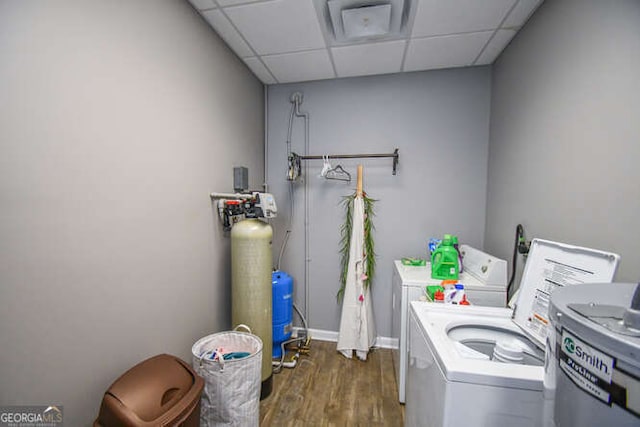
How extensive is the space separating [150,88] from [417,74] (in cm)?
220

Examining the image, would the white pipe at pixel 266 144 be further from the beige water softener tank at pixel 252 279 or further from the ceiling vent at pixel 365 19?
the ceiling vent at pixel 365 19

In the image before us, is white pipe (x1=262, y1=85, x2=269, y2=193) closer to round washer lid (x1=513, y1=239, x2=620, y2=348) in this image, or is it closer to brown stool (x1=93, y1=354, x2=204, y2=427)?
brown stool (x1=93, y1=354, x2=204, y2=427)

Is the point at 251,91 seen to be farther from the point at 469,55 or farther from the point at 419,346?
the point at 419,346

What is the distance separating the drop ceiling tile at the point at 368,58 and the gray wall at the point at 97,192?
3.53 ft

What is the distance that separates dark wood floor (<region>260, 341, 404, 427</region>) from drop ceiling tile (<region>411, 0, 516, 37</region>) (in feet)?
8.76

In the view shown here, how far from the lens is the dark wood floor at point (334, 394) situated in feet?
5.33

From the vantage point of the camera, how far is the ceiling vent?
1.55 meters

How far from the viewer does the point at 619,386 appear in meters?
0.37

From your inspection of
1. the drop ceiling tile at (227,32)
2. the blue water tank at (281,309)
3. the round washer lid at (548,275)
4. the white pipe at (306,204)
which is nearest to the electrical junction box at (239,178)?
the white pipe at (306,204)

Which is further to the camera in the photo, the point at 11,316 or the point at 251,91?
the point at 251,91

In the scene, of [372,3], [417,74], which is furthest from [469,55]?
[372,3]

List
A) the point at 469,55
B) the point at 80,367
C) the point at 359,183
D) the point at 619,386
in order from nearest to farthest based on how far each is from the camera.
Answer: the point at 619,386
the point at 80,367
the point at 469,55
the point at 359,183

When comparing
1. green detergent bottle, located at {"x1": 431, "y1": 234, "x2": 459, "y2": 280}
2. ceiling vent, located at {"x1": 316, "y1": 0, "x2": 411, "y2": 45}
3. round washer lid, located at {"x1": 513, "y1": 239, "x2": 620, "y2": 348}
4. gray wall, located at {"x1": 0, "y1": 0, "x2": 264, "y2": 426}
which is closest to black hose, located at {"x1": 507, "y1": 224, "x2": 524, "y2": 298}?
green detergent bottle, located at {"x1": 431, "y1": 234, "x2": 459, "y2": 280}

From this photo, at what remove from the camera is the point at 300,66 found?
2232 millimetres
